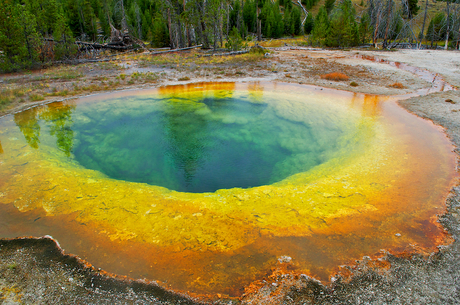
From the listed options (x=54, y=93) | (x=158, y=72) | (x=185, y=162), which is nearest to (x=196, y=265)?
(x=185, y=162)

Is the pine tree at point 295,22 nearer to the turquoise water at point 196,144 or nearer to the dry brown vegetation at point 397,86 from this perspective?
the dry brown vegetation at point 397,86

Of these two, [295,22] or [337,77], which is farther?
[295,22]

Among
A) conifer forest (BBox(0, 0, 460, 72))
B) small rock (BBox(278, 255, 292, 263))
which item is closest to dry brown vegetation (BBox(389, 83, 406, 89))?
small rock (BBox(278, 255, 292, 263))

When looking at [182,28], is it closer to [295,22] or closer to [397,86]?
[295,22]

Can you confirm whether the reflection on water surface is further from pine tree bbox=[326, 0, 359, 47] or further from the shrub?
pine tree bbox=[326, 0, 359, 47]

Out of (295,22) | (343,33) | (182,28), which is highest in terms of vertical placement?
(295,22)

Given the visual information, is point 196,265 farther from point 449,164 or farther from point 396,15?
point 396,15

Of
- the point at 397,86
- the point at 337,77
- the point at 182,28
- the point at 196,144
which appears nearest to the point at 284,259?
the point at 196,144
